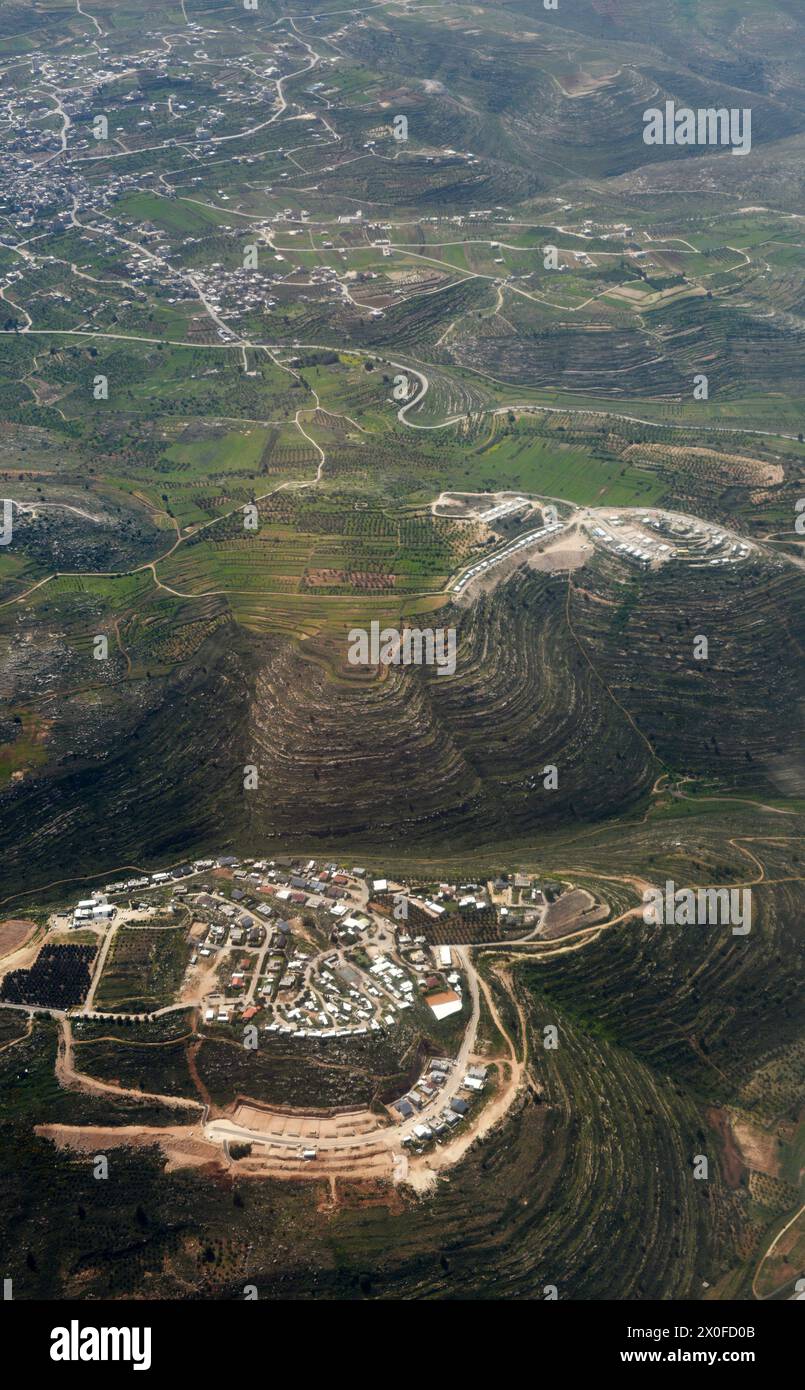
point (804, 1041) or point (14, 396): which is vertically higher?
point (14, 396)

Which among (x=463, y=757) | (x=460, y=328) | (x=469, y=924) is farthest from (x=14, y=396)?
(x=469, y=924)

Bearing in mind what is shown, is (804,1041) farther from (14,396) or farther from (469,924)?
(14,396)

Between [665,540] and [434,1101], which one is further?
[665,540]

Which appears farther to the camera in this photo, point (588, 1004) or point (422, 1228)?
point (588, 1004)

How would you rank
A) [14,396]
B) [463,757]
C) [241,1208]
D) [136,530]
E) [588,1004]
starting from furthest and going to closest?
[14,396] < [136,530] < [463,757] < [588,1004] < [241,1208]

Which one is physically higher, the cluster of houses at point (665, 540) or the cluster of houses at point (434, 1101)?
the cluster of houses at point (665, 540)

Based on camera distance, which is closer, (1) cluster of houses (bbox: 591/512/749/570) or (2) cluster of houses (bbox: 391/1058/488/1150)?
(2) cluster of houses (bbox: 391/1058/488/1150)

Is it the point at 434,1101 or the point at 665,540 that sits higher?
the point at 665,540

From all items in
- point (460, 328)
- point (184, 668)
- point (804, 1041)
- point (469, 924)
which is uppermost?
point (460, 328)

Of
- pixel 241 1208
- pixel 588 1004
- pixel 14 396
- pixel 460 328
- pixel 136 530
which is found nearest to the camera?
pixel 241 1208

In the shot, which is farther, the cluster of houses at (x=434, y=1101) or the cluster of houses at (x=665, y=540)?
the cluster of houses at (x=665, y=540)

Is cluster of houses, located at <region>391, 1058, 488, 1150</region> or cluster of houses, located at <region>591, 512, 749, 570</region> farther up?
cluster of houses, located at <region>591, 512, 749, 570</region>
